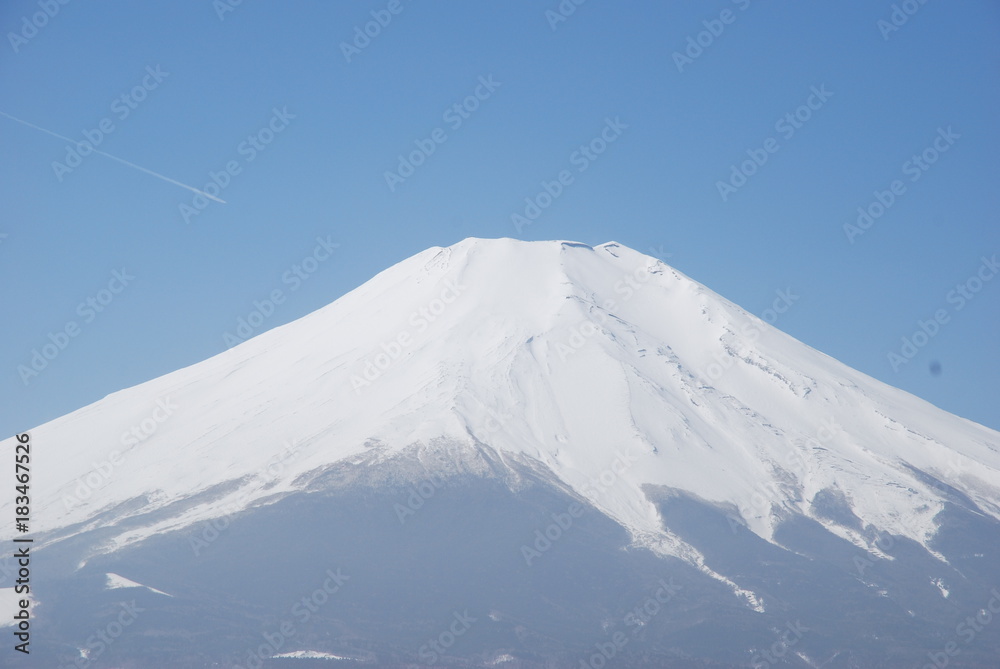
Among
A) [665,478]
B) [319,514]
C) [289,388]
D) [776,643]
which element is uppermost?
[289,388]

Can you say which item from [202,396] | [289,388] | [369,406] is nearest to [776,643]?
[369,406]

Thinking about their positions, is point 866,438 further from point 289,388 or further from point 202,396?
point 202,396

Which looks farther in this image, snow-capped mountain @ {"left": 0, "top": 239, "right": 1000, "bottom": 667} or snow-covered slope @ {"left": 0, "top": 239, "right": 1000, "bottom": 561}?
snow-covered slope @ {"left": 0, "top": 239, "right": 1000, "bottom": 561}

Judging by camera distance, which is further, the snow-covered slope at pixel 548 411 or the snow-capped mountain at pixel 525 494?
the snow-covered slope at pixel 548 411
